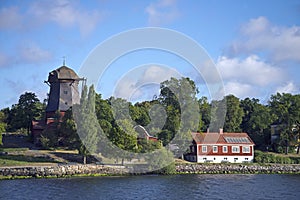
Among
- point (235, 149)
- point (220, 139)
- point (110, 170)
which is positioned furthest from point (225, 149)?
point (110, 170)

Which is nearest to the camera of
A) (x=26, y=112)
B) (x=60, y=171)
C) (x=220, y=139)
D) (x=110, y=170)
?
(x=60, y=171)

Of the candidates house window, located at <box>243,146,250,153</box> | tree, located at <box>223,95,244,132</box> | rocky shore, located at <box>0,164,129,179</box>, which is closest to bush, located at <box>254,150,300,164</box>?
house window, located at <box>243,146,250,153</box>

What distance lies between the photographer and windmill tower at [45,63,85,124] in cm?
6700

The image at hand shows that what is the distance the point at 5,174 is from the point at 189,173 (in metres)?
20.6

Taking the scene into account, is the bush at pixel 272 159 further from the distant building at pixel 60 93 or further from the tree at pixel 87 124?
the distant building at pixel 60 93

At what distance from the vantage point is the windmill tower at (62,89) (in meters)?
67.0

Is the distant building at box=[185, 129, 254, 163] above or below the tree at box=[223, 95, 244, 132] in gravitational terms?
below

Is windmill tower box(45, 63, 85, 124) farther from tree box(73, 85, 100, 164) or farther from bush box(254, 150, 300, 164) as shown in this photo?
bush box(254, 150, 300, 164)

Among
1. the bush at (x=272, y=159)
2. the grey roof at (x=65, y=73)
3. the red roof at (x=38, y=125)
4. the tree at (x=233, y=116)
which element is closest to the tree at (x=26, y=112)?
the red roof at (x=38, y=125)

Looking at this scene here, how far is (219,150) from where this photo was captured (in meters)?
63.7

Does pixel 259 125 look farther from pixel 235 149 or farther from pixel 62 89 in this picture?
pixel 62 89

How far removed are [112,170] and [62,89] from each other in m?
21.6

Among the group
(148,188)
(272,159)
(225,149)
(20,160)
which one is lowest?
(148,188)

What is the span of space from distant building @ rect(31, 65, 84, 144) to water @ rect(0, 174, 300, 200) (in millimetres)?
21864
